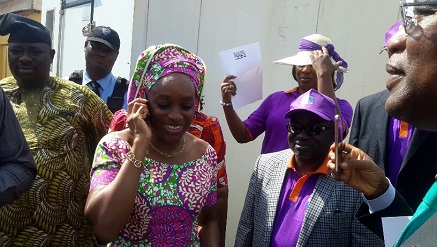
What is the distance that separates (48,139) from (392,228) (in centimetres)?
202

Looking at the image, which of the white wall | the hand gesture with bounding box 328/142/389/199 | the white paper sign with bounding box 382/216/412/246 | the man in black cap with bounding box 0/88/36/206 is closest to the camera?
the white paper sign with bounding box 382/216/412/246

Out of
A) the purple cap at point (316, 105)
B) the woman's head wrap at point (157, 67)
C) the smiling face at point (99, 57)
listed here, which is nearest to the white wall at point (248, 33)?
the smiling face at point (99, 57)

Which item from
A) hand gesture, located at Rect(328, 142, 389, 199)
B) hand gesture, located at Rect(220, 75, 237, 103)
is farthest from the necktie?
hand gesture, located at Rect(328, 142, 389, 199)

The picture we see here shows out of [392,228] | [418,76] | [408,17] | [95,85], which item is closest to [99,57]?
[95,85]

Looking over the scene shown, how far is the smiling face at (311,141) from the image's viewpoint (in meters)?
2.69

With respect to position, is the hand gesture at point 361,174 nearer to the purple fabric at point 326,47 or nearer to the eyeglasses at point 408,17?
the eyeglasses at point 408,17

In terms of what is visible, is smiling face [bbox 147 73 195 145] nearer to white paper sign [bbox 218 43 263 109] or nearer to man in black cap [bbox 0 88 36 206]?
man in black cap [bbox 0 88 36 206]

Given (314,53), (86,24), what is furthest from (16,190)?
(86,24)

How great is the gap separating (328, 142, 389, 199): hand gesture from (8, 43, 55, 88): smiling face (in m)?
1.97

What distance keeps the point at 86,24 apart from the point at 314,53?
141 inches

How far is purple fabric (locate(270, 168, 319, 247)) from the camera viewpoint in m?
2.53

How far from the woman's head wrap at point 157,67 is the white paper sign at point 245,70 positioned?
127 cm

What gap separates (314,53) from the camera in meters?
3.56

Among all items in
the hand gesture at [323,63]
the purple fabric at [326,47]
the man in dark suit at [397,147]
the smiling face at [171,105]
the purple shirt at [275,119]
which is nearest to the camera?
the smiling face at [171,105]
